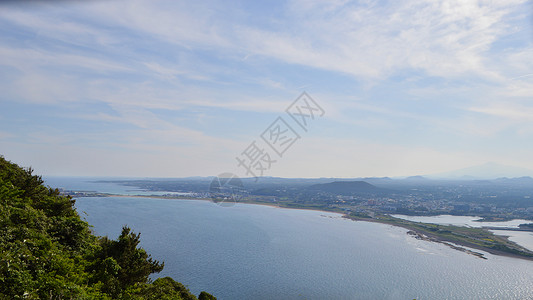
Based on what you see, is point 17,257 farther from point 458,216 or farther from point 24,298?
point 458,216

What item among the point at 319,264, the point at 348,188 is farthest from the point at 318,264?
the point at 348,188

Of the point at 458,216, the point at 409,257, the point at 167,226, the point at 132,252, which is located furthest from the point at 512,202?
the point at 132,252

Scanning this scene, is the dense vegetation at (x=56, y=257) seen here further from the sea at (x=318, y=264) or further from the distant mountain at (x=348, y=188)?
the distant mountain at (x=348, y=188)

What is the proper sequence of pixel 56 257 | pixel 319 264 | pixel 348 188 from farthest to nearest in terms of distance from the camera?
1. pixel 348 188
2. pixel 319 264
3. pixel 56 257

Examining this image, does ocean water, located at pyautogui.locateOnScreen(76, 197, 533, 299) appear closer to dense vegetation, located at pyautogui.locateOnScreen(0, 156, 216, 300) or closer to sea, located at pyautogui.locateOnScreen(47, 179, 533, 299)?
sea, located at pyautogui.locateOnScreen(47, 179, 533, 299)

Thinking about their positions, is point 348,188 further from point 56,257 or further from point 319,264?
point 56,257
